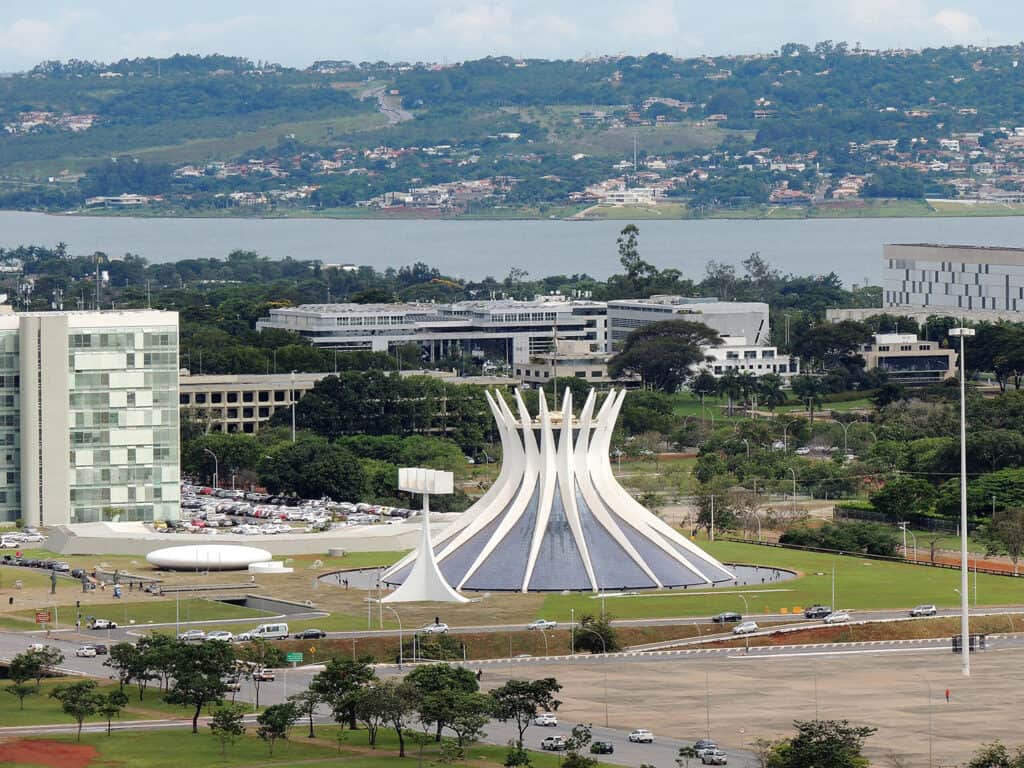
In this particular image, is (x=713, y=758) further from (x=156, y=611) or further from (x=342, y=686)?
(x=156, y=611)

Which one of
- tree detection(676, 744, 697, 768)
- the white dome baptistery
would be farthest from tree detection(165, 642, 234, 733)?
the white dome baptistery

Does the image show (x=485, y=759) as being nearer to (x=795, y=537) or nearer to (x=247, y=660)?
(x=247, y=660)

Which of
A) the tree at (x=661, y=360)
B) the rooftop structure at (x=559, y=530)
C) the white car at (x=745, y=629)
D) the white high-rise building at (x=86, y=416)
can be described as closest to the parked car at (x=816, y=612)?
the white car at (x=745, y=629)

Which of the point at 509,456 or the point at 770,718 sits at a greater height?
the point at 509,456

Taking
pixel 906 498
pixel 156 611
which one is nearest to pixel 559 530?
pixel 156 611

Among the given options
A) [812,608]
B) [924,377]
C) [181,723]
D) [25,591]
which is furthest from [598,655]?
[924,377]

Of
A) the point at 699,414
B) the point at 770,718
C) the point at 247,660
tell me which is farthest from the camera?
the point at 699,414

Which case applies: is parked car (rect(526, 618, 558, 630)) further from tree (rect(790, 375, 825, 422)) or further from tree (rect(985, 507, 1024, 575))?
tree (rect(790, 375, 825, 422))
